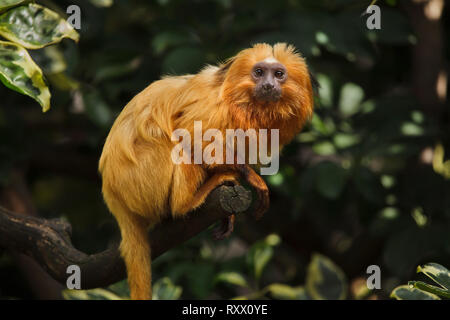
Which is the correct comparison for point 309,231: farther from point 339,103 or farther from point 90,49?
point 90,49

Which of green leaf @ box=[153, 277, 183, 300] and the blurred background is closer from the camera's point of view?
green leaf @ box=[153, 277, 183, 300]

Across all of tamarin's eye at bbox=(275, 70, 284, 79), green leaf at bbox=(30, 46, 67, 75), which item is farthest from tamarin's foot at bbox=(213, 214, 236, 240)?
green leaf at bbox=(30, 46, 67, 75)

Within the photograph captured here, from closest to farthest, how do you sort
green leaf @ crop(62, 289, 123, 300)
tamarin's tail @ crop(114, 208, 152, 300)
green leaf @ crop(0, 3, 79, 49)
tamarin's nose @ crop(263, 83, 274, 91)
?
green leaf @ crop(0, 3, 79, 49) < tamarin's nose @ crop(263, 83, 274, 91) < tamarin's tail @ crop(114, 208, 152, 300) < green leaf @ crop(62, 289, 123, 300)

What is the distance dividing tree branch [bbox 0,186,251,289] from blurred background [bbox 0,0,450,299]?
26.7 inches

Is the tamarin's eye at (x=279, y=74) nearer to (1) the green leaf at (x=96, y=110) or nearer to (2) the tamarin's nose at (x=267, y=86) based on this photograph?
(2) the tamarin's nose at (x=267, y=86)

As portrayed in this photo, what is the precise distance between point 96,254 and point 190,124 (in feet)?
2.02

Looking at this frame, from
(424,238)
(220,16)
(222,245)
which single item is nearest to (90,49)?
(220,16)

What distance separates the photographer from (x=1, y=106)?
12.5ft

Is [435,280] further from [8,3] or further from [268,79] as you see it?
[8,3]

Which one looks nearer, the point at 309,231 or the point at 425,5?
the point at 425,5

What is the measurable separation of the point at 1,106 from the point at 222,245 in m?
1.58

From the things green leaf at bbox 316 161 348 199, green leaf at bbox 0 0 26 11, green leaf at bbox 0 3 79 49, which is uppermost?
green leaf at bbox 0 0 26 11

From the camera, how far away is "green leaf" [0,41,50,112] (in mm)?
1964

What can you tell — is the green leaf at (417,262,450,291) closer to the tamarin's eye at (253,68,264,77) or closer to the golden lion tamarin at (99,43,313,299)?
the golden lion tamarin at (99,43,313,299)
